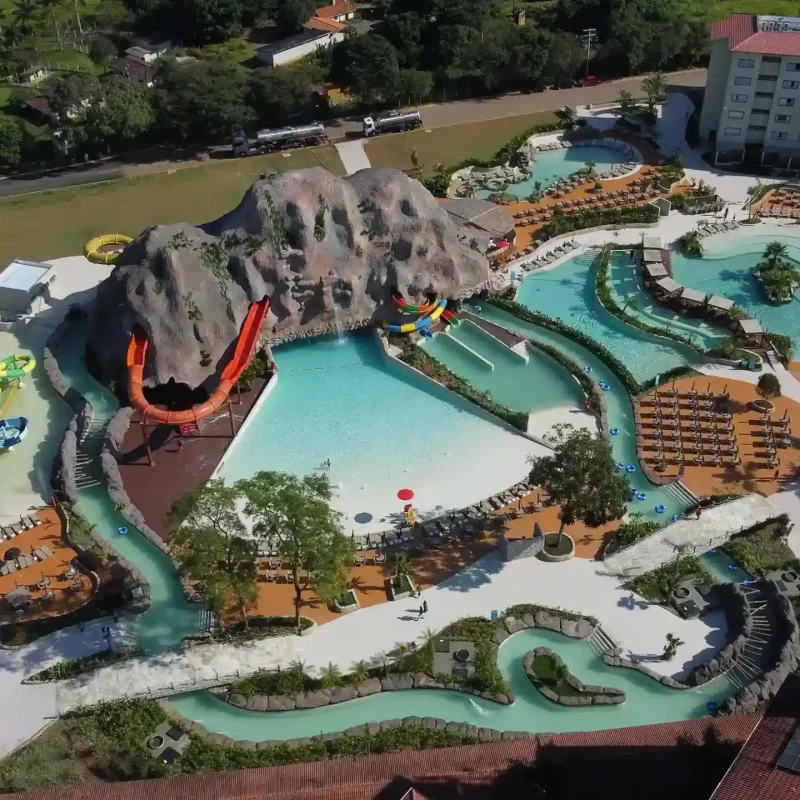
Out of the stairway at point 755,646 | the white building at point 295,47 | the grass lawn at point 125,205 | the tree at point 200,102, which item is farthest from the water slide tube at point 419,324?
the white building at point 295,47

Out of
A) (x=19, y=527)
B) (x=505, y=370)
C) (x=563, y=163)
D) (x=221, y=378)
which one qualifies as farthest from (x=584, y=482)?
(x=563, y=163)

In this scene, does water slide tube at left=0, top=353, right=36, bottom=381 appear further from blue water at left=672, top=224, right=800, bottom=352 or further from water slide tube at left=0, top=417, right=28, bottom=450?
blue water at left=672, top=224, right=800, bottom=352

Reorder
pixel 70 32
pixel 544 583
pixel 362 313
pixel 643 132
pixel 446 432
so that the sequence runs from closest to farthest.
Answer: pixel 544 583 → pixel 446 432 → pixel 362 313 → pixel 643 132 → pixel 70 32

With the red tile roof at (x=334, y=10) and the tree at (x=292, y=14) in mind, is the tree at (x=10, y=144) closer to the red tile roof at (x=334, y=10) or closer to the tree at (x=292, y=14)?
the tree at (x=292, y=14)

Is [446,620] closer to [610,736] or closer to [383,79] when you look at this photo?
[610,736]

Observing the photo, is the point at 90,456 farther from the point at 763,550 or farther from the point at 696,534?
the point at 763,550

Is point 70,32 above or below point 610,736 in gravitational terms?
above

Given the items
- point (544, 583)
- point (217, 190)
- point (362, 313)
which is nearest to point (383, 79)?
point (217, 190)

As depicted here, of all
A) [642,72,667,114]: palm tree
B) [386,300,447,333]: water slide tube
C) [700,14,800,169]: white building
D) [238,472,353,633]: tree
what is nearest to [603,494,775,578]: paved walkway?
[238,472,353,633]: tree
